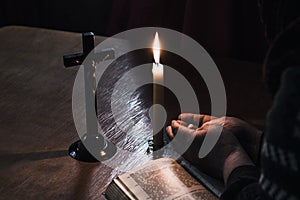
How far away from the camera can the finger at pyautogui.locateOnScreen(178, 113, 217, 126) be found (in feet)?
3.52

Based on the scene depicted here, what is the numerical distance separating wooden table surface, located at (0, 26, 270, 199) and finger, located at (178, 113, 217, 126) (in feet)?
0.30

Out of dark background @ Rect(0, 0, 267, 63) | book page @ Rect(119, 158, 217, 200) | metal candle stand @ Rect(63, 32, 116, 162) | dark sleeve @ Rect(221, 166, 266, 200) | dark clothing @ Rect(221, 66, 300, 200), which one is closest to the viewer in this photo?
dark clothing @ Rect(221, 66, 300, 200)

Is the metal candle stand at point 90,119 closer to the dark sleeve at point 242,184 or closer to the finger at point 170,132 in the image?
the finger at point 170,132

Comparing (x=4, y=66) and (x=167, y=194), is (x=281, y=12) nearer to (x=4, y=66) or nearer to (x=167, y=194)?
(x=167, y=194)

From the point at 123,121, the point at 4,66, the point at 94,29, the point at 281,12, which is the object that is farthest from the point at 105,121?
the point at 94,29

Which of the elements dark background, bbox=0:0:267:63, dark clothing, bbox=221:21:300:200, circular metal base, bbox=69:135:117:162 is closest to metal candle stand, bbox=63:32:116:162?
circular metal base, bbox=69:135:117:162

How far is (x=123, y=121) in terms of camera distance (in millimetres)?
1155

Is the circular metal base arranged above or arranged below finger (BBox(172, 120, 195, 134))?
below

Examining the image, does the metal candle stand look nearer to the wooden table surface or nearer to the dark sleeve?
the wooden table surface

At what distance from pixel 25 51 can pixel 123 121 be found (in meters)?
0.53

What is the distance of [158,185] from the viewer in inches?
35.1

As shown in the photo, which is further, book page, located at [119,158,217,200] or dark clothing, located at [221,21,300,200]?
book page, located at [119,158,217,200]

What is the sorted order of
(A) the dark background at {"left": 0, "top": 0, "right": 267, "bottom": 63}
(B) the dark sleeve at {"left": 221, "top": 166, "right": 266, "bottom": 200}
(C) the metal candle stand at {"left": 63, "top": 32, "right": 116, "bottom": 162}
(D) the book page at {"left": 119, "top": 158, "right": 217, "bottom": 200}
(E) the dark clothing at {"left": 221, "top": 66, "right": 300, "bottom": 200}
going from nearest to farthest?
(E) the dark clothing at {"left": 221, "top": 66, "right": 300, "bottom": 200} → (B) the dark sleeve at {"left": 221, "top": 166, "right": 266, "bottom": 200} → (D) the book page at {"left": 119, "top": 158, "right": 217, "bottom": 200} → (C) the metal candle stand at {"left": 63, "top": 32, "right": 116, "bottom": 162} → (A) the dark background at {"left": 0, "top": 0, "right": 267, "bottom": 63}

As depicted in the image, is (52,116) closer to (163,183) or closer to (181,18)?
(163,183)
